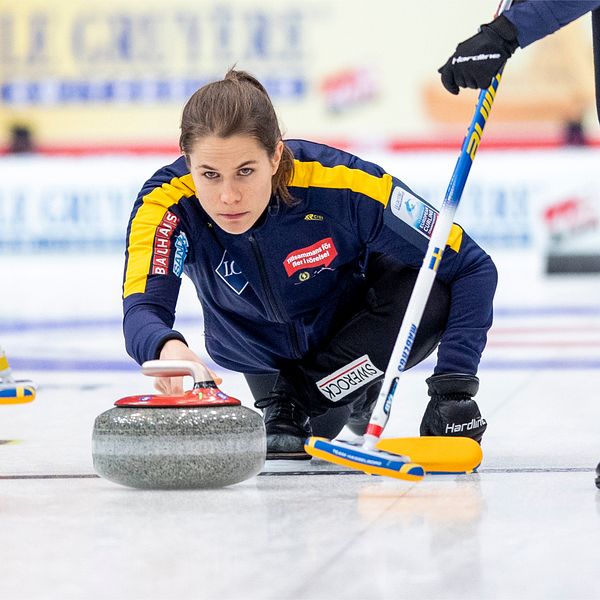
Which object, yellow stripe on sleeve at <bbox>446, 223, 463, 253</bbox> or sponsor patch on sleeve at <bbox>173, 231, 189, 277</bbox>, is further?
yellow stripe on sleeve at <bbox>446, 223, 463, 253</bbox>

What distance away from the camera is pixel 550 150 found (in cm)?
944

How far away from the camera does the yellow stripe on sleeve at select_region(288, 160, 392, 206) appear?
2383mm

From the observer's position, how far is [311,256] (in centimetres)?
245

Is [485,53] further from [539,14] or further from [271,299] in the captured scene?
[271,299]

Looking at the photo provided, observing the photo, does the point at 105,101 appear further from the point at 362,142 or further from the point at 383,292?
the point at 383,292

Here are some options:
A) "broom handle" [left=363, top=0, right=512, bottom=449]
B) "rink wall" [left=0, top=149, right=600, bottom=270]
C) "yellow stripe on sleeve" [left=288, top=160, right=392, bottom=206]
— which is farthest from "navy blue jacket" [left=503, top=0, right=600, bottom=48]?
"rink wall" [left=0, top=149, right=600, bottom=270]

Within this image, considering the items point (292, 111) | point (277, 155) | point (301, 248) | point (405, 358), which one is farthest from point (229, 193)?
point (292, 111)

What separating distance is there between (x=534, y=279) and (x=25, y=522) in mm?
7576

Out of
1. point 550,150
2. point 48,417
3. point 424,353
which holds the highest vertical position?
point 550,150

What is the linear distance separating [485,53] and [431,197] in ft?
23.4

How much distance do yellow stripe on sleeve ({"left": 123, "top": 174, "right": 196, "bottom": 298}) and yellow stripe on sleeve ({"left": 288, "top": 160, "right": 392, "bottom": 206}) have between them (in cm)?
21

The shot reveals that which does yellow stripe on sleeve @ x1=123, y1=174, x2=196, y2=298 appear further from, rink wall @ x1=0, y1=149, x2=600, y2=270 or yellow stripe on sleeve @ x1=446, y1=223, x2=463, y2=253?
rink wall @ x1=0, y1=149, x2=600, y2=270

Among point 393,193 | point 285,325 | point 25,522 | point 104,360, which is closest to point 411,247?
point 393,193

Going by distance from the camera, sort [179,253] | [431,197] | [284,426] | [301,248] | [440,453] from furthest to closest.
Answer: [431,197] < [284,426] < [301,248] < [179,253] < [440,453]
